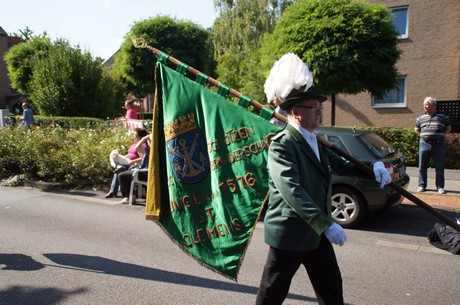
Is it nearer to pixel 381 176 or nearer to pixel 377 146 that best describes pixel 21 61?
pixel 377 146

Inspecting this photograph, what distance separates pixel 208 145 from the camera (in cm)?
308

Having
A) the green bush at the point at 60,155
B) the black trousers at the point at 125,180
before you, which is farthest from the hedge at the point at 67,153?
the black trousers at the point at 125,180

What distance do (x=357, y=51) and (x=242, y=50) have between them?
2136 centimetres

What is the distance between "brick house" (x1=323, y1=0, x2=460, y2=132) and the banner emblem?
1578 centimetres

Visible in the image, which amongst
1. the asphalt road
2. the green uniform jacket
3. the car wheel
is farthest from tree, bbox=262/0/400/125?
the green uniform jacket

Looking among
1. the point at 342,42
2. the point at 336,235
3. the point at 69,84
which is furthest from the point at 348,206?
the point at 69,84

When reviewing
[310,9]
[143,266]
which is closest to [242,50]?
[310,9]

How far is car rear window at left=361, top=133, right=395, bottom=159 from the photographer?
20.7 feet

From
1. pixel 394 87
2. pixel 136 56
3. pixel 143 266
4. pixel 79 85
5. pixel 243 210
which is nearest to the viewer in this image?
pixel 243 210

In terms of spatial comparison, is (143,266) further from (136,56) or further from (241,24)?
(241,24)

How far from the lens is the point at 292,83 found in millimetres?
2576

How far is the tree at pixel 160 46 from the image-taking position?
69.7ft

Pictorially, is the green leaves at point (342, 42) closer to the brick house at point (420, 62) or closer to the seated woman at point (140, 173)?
the seated woman at point (140, 173)

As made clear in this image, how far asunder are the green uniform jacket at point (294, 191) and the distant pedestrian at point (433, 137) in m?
6.34
